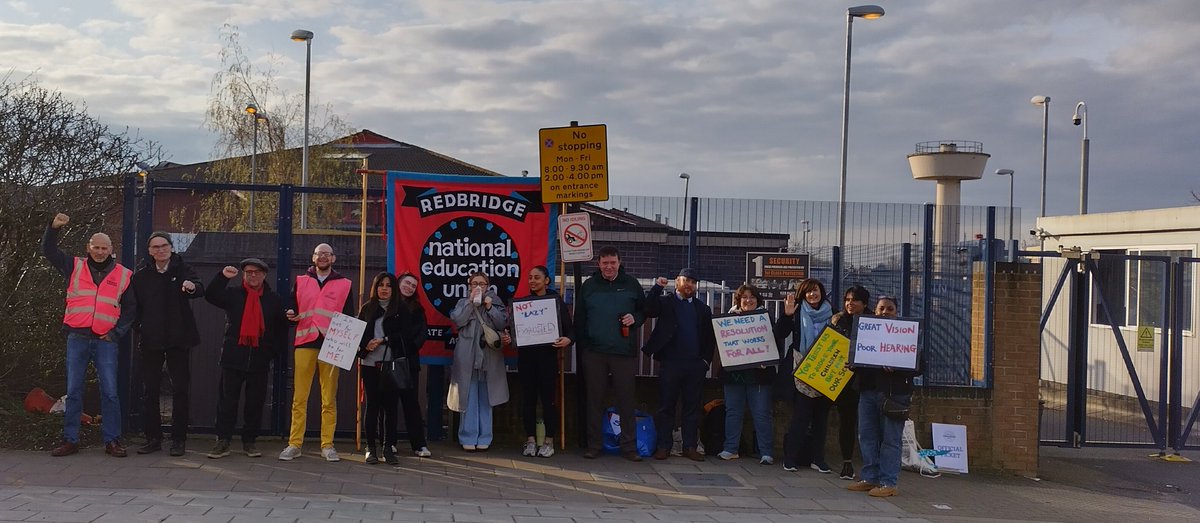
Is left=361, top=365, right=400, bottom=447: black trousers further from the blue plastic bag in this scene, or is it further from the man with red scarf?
the blue plastic bag

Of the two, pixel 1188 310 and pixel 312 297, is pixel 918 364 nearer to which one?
pixel 312 297

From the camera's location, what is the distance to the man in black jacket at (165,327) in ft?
30.1

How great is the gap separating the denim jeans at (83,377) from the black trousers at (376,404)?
209 cm

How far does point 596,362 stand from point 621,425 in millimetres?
665

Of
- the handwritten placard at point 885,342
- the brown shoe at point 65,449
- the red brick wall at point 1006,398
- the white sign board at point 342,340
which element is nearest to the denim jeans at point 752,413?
the handwritten placard at point 885,342

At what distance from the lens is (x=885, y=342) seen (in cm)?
899

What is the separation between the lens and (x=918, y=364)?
894 centimetres

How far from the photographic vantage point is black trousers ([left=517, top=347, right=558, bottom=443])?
9961 mm

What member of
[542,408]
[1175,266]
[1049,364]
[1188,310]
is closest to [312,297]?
[542,408]

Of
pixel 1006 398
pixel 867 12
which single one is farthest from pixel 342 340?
pixel 867 12

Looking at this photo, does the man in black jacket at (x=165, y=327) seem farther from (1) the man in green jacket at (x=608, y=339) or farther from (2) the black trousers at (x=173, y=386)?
(1) the man in green jacket at (x=608, y=339)

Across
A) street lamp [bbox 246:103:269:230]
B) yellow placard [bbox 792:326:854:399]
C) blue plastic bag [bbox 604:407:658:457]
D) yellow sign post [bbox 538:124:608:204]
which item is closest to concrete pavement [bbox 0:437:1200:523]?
blue plastic bag [bbox 604:407:658:457]

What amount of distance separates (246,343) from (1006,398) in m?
7.14

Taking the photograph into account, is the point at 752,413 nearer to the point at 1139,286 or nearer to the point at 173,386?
the point at 173,386
